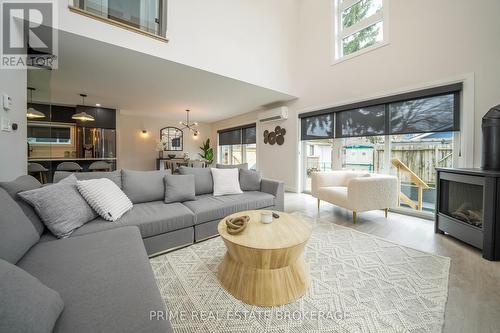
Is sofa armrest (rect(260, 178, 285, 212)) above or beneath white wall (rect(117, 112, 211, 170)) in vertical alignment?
beneath

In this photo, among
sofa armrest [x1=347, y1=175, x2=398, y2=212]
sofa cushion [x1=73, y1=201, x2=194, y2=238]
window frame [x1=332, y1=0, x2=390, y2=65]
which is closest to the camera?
sofa cushion [x1=73, y1=201, x2=194, y2=238]

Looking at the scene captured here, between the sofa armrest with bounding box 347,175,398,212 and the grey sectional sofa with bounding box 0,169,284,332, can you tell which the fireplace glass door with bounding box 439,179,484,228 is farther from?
the grey sectional sofa with bounding box 0,169,284,332

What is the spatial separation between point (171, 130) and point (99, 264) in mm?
7484

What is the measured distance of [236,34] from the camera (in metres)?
3.83

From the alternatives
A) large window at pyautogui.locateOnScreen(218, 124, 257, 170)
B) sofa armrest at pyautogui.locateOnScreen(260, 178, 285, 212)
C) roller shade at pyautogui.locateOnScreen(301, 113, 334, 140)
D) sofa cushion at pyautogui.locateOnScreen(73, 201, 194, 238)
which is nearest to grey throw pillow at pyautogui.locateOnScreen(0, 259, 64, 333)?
sofa cushion at pyautogui.locateOnScreen(73, 201, 194, 238)

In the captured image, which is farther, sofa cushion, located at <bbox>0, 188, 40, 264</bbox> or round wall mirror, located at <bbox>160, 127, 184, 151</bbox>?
round wall mirror, located at <bbox>160, 127, 184, 151</bbox>

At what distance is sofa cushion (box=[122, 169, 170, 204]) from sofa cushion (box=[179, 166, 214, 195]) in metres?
0.39

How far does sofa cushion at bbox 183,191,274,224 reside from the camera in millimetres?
2246

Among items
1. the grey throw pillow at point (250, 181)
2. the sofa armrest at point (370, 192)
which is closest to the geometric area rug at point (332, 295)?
the sofa armrest at point (370, 192)

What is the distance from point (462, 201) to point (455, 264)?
0.90m

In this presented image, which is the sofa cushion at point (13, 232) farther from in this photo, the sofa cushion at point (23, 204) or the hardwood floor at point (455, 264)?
the hardwood floor at point (455, 264)

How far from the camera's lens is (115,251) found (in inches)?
48.0

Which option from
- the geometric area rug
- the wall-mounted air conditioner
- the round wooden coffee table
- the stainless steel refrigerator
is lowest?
the geometric area rug

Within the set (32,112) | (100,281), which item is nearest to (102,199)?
(100,281)
